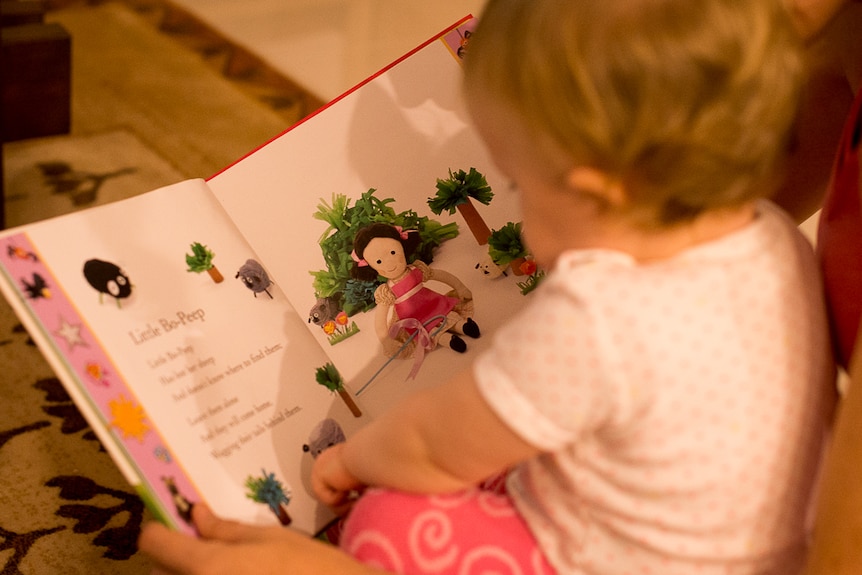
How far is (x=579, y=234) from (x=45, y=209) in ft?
3.85

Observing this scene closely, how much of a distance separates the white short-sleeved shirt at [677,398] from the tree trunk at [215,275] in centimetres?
27

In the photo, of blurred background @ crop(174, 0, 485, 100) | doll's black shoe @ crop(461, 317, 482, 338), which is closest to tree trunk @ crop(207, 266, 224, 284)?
doll's black shoe @ crop(461, 317, 482, 338)

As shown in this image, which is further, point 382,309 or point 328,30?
point 328,30

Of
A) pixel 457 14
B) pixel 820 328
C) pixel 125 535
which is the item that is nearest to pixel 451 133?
pixel 820 328

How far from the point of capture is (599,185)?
1.49 ft

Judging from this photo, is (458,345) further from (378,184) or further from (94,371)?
(94,371)

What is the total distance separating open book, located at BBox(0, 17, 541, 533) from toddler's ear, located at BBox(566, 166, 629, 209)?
0.27 m

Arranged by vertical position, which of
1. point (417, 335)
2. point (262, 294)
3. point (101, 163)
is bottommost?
point (417, 335)

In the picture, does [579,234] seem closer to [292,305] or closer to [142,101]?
[292,305]

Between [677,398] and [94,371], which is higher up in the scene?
[94,371]

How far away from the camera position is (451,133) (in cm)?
75

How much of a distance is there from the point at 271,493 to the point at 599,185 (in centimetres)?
33

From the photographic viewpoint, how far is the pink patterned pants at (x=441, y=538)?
53 centimetres

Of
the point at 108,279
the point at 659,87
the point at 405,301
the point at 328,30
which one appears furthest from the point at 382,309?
the point at 328,30
